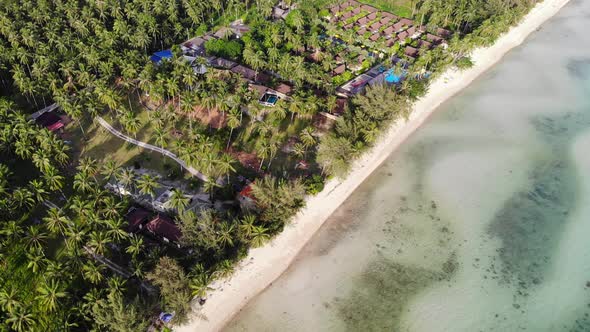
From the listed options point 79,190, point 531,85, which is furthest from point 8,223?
point 531,85

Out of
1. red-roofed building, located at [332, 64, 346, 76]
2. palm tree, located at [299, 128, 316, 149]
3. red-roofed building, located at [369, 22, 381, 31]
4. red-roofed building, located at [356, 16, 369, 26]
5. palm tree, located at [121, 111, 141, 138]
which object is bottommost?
palm tree, located at [299, 128, 316, 149]

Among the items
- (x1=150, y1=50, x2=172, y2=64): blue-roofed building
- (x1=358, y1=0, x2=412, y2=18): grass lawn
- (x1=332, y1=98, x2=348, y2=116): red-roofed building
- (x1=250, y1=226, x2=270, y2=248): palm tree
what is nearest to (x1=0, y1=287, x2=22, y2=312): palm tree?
(x1=250, y1=226, x2=270, y2=248): palm tree

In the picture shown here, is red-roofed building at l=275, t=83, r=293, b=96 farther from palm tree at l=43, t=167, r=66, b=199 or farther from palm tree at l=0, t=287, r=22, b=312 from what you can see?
palm tree at l=0, t=287, r=22, b=312

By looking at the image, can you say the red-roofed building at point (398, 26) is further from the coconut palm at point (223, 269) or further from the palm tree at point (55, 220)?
the palm tree at point (55, 220)

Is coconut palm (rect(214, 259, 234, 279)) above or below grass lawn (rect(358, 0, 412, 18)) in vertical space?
below

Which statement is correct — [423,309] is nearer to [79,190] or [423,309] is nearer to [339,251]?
[339,251]

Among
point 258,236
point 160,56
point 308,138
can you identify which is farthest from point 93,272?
point 160,56

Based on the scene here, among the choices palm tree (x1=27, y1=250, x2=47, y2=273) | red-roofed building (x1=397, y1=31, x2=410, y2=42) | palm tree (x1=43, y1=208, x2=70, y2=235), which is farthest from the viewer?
red-roofed building (x1=397, y1=31, x2=410, y2=42)
